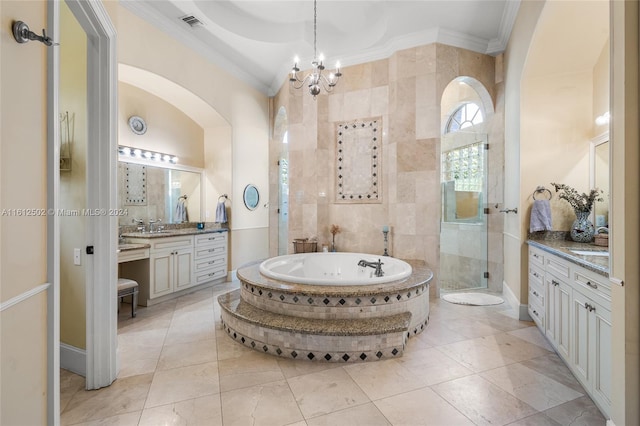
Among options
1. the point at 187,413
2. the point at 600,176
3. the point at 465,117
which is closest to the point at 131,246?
the point at 187,413

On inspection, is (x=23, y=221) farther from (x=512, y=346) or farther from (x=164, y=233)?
(x=512, y=346)

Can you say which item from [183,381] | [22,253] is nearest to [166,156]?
[183,381]

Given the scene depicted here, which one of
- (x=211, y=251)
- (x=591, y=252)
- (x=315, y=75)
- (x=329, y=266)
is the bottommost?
(x=329, y=266)

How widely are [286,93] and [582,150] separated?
3872mm

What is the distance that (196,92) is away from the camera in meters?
4.16

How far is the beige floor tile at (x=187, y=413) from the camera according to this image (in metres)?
1.64

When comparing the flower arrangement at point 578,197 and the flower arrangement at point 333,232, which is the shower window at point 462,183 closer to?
the flower arrangement at point 578,197

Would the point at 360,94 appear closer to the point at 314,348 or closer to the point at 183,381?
the point at 314,348

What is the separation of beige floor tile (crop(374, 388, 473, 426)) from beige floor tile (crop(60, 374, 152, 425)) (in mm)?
1444

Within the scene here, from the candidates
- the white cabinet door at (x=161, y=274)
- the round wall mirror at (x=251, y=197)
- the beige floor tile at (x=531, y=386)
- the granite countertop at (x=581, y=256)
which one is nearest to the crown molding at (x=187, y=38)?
the round wall mirror at (x=251, y=197)

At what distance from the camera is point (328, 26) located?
12.7 ft

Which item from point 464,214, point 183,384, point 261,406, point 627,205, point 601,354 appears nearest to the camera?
point 627,205

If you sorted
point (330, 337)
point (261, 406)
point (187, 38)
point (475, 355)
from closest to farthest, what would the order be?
1. point (261, 406)
2. point (330, 337)
3. point (475, 355)
4. point (187, 38)

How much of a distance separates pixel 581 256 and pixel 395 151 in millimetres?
2420
